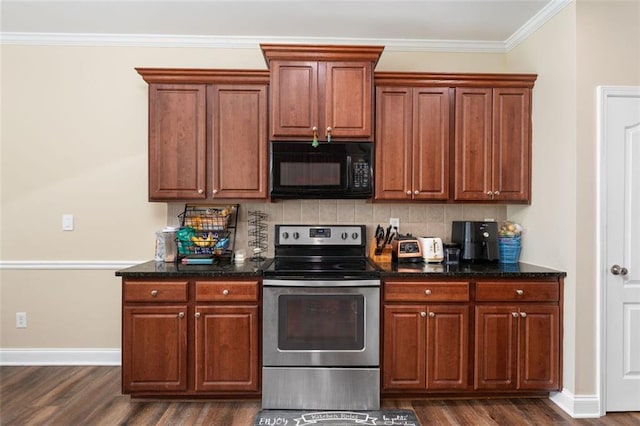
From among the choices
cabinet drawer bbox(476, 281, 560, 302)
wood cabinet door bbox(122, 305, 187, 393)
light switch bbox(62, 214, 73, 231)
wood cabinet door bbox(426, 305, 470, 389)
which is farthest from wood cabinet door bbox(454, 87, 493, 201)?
light switch bbox(62, 214, 73, 231)

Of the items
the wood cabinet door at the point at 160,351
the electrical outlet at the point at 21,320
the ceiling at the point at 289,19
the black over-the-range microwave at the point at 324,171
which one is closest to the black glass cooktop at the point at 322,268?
the black over-the-range microwave at the point at 324,171

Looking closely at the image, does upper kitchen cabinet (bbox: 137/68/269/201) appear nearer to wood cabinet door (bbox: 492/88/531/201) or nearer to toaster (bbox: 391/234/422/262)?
toaster (bbox: 391/234/422/262)

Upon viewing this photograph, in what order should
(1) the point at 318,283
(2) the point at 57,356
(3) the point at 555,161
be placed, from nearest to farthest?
(1) the point at 318,283 < (3) the point at 555,161 < (2) the point at 57,356

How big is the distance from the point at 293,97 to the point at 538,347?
2.45 m

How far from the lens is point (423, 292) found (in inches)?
97.0

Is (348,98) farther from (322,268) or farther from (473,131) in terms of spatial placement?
(322,268)

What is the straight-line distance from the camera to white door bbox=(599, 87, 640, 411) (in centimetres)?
238

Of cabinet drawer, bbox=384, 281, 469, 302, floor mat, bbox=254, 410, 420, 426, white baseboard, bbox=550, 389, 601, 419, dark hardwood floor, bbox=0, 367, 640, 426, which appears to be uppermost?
cabinet drawer, bbox=384, 281, 469, 302

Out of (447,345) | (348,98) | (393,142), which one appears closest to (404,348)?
(447,345)

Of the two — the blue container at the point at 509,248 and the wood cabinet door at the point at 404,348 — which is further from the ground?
the blue container at the point at 509,248

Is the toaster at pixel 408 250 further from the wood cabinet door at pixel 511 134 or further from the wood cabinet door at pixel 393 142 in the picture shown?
the wood cabinet door at pixel 511 134

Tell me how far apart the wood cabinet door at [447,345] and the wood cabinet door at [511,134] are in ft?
3.47

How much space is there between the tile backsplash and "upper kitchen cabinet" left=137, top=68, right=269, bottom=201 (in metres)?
0.38

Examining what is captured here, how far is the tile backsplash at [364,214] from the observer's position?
311 cm
